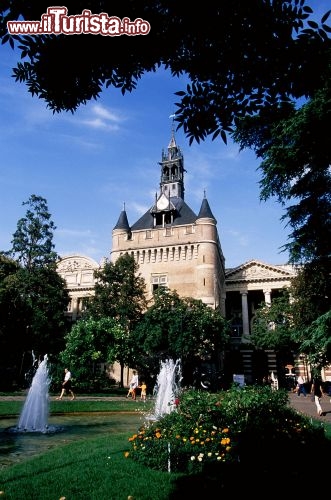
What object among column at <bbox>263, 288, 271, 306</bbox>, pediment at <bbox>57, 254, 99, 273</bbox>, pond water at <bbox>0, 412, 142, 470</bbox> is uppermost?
pediment at <bbox>57, 254, 99, 273</bbox>

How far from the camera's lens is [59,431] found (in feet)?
37.5

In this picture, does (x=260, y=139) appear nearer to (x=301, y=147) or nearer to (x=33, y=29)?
(x=301, y=147)

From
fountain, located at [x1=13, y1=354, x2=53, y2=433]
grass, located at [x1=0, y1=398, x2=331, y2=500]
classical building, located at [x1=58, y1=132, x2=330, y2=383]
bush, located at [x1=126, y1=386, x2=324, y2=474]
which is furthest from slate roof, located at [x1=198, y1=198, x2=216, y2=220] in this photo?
grass, located at [x1=0, y1=398, x2=331, y2=500]

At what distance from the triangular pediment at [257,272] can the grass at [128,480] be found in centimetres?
3980

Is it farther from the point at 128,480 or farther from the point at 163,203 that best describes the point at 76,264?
the point at 128,480

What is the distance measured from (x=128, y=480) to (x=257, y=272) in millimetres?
43050

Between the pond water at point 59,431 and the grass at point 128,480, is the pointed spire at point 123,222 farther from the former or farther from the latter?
the grass at point 128,480

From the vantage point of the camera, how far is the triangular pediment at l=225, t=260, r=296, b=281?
46.1m

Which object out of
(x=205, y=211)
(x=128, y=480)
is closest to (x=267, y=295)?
(x=205, y=211)

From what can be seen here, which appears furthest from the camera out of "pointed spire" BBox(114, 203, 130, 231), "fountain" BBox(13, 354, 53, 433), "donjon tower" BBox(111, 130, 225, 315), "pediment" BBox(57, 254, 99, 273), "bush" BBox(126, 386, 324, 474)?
"pediment" BBox(57, 254, 99, 273)

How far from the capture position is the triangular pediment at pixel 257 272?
151 feet

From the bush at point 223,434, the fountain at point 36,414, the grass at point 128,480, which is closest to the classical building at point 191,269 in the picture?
the fountain at point 36,414

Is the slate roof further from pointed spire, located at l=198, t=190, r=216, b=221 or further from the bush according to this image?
the bush

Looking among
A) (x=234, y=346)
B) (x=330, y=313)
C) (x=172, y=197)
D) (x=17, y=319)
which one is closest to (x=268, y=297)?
(x=234, y=346)
